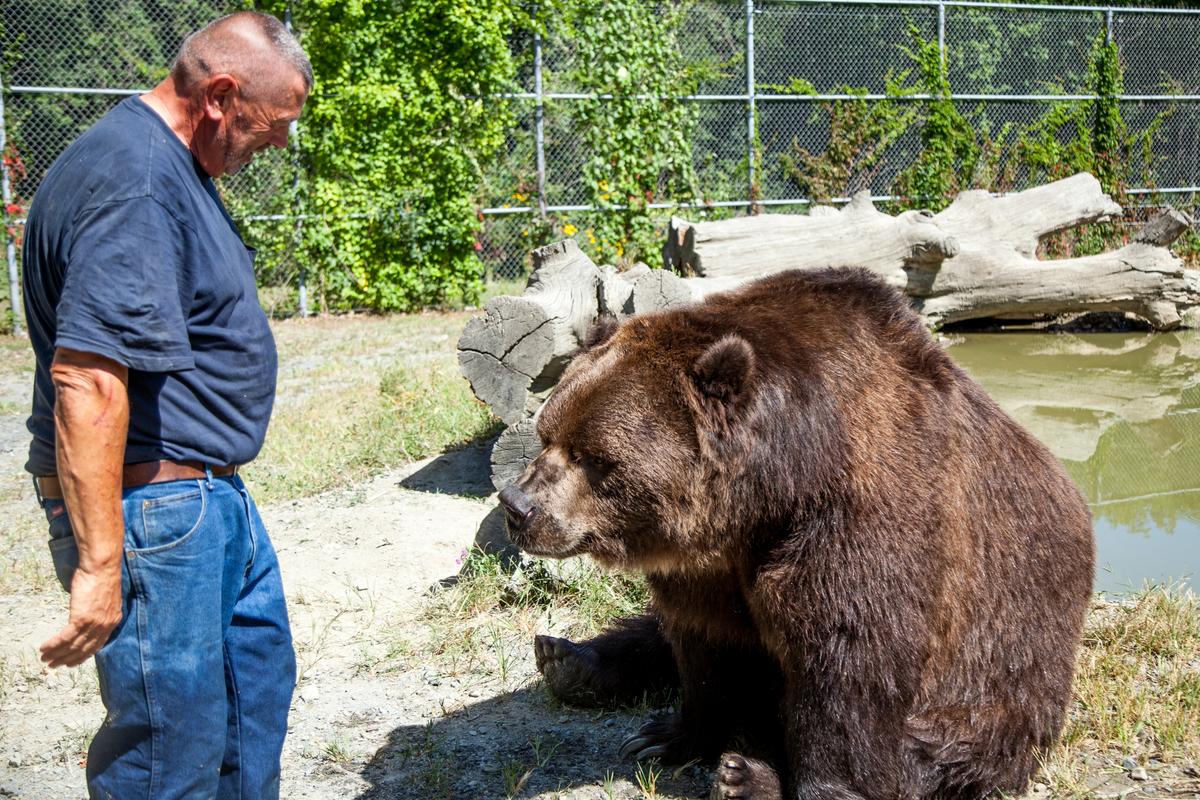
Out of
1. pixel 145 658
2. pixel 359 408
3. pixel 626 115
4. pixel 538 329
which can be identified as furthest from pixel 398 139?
pixel 145 658

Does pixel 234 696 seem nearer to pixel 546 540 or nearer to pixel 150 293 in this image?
pixel 546 540

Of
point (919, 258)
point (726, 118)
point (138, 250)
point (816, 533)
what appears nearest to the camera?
point (138, 250)

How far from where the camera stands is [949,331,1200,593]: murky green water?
6148 millimetres

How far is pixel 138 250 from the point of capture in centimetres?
256

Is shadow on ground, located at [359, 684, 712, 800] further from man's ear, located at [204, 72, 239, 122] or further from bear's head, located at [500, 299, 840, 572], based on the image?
man's ear, located at [204, 72, 239, 122]

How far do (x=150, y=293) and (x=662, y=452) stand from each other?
148 cm

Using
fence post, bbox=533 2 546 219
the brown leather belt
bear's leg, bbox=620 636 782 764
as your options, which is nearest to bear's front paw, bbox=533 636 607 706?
bear's leg, bbox=620 636 782 764

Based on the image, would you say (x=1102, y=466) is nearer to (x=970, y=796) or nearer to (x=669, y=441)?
(x=970, y=796)

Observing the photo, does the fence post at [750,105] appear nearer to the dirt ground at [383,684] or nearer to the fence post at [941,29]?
the fence post at [941,29]

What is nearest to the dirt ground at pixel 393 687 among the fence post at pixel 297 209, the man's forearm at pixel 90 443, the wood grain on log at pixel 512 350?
the wood grain on log at pixel 512 350

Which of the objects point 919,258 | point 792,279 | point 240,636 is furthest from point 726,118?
point 240,636

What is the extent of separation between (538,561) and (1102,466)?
14.5ft

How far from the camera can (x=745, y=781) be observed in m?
3.41

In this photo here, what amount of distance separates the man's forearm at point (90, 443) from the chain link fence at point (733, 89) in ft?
37.2
